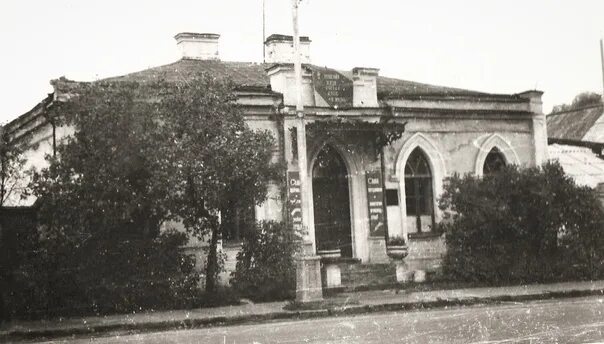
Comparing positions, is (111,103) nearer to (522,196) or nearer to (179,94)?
(179,94)

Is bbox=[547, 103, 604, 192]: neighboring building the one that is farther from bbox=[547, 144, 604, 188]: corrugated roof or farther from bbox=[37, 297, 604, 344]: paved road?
bbox=[37, 297, 604, 344]: paved road

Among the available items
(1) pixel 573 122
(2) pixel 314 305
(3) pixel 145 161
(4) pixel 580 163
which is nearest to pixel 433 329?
(2) pixel 314 305

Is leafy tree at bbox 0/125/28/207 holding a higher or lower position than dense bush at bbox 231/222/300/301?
higher

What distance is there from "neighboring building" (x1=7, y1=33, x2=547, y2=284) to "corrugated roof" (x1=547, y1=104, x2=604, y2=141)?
38.3 ft

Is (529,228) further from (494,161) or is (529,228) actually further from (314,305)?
(314,305)

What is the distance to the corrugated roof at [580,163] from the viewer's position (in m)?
29.2

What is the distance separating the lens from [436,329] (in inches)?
470

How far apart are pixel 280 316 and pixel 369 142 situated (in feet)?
29.6

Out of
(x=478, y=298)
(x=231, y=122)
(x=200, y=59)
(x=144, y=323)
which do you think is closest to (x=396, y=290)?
(x=478, y=298)

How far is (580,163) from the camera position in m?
30.2

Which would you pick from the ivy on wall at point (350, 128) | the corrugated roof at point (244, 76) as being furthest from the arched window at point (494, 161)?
the ivy on wall at point (350, 128)

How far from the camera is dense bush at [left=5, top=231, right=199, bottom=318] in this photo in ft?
53.7

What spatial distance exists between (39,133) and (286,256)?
8642mm

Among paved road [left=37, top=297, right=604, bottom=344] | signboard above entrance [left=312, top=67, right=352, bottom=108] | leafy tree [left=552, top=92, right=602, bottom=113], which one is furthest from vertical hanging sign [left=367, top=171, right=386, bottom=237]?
leafy tree [left=552, top=92, right=602, bottom=113]
